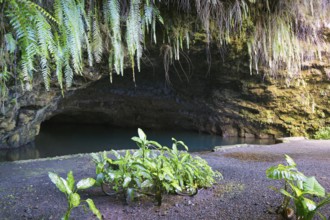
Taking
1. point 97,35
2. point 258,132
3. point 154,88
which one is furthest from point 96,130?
point 97,35

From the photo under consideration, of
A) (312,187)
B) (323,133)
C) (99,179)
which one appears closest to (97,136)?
(323,133)

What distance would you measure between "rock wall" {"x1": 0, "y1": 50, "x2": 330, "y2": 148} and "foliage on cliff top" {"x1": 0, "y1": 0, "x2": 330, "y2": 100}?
40.5 inches

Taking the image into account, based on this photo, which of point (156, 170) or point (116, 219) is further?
point (156, 170)

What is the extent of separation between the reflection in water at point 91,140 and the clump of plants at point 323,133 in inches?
52.2

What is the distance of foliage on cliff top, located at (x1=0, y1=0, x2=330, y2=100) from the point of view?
311 centimetres

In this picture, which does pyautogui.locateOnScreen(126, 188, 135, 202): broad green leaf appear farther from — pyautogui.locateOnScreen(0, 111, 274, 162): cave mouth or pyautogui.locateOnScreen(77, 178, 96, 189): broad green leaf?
pyautogui.locateOnScreen(0, 111, 274, 162): cave mouth

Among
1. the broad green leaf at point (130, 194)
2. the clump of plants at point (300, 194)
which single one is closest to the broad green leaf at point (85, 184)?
the broad green leaf at point (130, 194)

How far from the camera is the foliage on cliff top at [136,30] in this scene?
3.11 meters

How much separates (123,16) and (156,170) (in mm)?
2717

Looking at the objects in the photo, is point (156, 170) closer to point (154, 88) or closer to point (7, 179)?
point (7, 179)

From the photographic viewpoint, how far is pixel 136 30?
4.29 metres

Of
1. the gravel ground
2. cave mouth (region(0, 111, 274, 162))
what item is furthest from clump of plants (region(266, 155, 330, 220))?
cave mouth (region(0, 111, 274, 162))

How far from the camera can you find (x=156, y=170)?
293 cm

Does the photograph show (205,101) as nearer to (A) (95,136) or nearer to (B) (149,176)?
(A) (95,136)
